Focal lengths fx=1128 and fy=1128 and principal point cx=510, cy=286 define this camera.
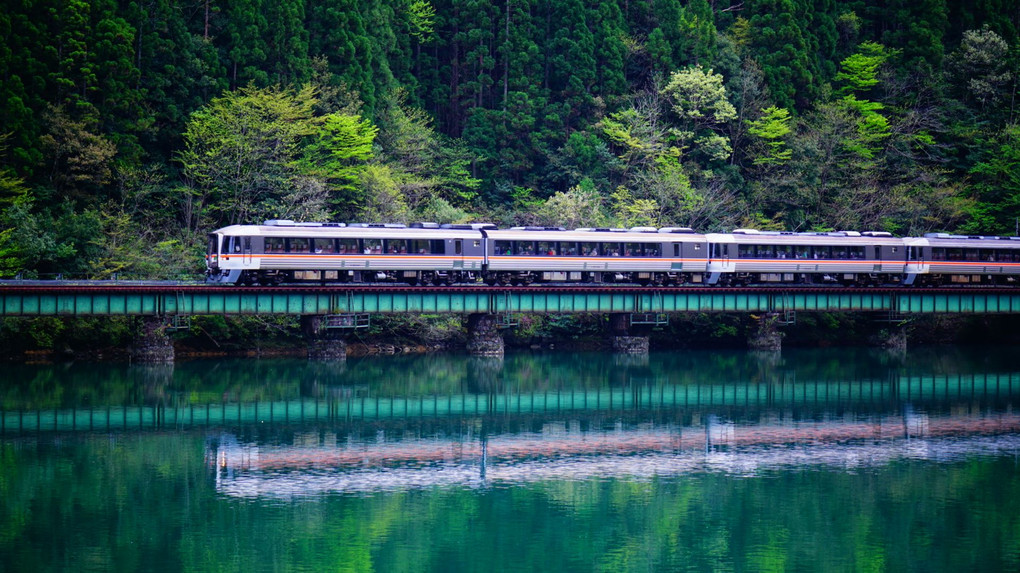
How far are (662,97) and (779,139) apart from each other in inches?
364

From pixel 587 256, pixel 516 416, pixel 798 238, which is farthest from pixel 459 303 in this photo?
pixel 798 238

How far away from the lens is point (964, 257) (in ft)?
211

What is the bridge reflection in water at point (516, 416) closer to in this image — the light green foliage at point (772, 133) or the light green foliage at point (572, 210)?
the light green foliage at point (572, 210)

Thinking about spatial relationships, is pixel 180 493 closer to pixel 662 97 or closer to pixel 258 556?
pixel 258 556

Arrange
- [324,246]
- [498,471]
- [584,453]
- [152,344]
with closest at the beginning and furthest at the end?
[498,471]
[584,453]
[152,344]
[324,246]

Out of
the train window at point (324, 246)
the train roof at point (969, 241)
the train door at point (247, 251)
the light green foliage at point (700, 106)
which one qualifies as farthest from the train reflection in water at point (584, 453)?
the light green foliage at point (700, 106)

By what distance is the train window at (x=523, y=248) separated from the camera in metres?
55.9

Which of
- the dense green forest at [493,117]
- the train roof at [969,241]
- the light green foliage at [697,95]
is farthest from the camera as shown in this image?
the light green foliage at [697,95]

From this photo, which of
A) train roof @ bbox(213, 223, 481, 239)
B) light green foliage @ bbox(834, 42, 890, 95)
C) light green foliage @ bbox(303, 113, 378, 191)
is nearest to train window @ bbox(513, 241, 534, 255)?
train roof @ bbox(213, 223, 481, 239)

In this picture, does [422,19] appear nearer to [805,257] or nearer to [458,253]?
[458,253]

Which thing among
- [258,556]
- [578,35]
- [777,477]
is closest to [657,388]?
[777,477]

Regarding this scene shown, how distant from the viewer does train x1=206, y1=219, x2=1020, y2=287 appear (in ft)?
168

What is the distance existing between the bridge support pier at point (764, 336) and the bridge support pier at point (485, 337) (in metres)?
15.2

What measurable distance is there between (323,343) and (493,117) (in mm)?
28124
